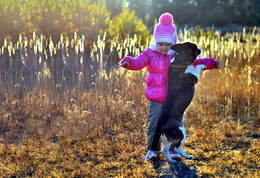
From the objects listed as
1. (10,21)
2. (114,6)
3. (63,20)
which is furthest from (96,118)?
(114,6)

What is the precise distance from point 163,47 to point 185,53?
250 millimetres

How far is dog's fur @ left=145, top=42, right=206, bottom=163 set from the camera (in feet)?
9.36

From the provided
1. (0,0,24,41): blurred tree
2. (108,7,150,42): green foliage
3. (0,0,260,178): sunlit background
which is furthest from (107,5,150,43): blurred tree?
(0,0,24,41): blurred tree

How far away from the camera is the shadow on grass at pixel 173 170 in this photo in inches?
112

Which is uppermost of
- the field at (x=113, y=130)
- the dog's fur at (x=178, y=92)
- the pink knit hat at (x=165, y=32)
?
the pink knit hat at (x=165, y=32)

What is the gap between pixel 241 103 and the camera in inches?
191

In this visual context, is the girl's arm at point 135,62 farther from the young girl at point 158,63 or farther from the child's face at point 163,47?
the child's face at point 163,47

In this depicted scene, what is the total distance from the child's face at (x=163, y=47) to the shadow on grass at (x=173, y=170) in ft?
3.82

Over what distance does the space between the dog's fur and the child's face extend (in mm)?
118

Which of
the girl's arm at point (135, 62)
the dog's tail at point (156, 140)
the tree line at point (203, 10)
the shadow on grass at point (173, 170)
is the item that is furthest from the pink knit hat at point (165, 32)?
the tree line at point (203, 10)

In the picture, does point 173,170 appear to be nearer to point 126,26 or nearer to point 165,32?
point 165,32

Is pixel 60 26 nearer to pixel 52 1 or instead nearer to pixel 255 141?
pixel 52 1

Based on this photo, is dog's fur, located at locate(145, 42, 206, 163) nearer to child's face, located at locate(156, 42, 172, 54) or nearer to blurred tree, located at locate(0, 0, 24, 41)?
child's face, located at locate(156, 42, 172, 54)

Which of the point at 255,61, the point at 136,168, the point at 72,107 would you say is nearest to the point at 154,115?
the point at 136,168
